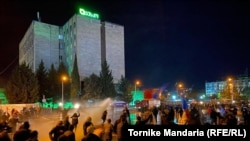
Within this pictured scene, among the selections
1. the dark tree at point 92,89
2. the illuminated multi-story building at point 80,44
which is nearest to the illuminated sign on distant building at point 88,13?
the illuminated multi-story building at point 80,44

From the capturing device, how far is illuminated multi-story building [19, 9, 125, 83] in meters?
101

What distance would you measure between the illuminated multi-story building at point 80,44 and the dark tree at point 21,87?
29543 millimetres

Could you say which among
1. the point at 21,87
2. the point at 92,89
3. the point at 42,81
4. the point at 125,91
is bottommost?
the point at 125,91

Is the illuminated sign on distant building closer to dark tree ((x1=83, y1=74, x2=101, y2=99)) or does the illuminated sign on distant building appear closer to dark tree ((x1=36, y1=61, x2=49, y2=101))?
dark tree ((x1=83, y1=74, x2=101, y2=99))

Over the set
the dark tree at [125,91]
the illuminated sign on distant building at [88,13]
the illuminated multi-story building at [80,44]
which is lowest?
the dark tree at [125,91]

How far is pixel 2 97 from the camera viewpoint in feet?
228

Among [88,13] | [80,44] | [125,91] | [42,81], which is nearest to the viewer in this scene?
[42,81]

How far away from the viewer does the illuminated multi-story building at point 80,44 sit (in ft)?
331

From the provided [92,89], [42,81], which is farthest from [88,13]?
[42,81]

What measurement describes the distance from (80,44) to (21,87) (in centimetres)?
3698

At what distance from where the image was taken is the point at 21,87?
217ft

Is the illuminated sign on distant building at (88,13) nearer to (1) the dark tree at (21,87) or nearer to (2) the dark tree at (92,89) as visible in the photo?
(2) the dark tree at (92,89)

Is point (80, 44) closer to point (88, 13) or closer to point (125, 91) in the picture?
point (88, 13)

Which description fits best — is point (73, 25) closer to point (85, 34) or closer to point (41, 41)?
point (85, 34)
